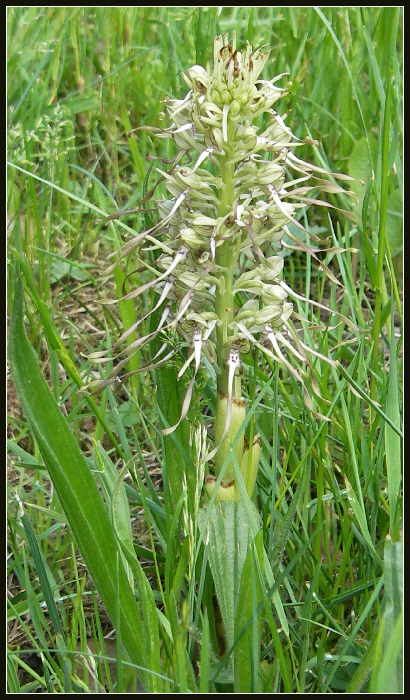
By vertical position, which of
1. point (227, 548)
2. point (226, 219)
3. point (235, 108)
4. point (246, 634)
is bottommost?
point (246, 634)

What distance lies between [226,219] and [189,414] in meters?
0.43

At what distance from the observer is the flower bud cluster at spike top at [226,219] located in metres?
1.23

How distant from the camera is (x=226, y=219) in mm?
1239

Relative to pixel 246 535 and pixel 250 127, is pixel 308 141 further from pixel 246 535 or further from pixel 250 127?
pixel 246 535

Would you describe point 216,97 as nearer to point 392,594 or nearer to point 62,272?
point 392,594

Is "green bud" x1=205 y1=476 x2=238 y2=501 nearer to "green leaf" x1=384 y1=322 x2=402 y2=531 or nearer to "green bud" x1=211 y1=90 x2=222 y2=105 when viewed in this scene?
"green leaf" x1=384 y1=322 x2=402 y2=531

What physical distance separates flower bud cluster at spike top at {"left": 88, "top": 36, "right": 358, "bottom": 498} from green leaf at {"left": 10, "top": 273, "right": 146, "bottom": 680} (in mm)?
205

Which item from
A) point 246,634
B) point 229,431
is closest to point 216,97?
point 229,431

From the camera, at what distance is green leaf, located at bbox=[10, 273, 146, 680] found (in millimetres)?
1168

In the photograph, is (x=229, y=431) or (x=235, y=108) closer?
(x=235, y=108)

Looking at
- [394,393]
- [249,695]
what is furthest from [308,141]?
[249,695]

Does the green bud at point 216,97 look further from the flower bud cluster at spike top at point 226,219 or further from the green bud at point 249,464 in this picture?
the green bud at point 249,464

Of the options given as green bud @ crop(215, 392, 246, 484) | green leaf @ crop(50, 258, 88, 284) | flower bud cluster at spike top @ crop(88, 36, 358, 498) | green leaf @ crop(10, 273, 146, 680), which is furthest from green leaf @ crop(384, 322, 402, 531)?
green leaf @ crop(50, 258, 88, 284)
